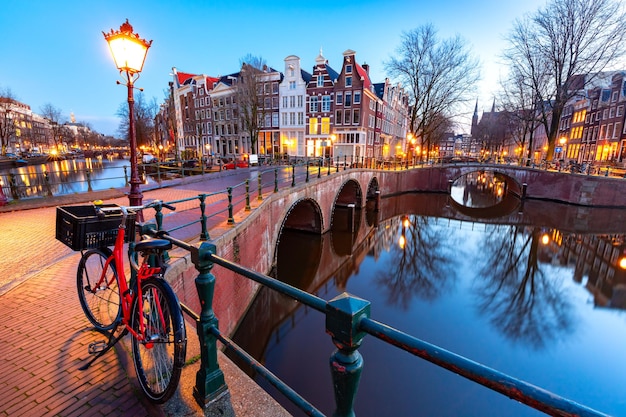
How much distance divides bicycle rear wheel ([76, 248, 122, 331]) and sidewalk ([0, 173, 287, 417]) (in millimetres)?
141

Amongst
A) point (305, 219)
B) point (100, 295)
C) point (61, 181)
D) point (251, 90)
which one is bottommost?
point (305, 219)

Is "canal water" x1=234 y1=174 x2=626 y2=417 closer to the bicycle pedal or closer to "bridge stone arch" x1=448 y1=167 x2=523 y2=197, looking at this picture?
the bicycle pedal

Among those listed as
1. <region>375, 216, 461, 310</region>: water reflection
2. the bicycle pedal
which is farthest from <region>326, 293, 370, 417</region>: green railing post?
<region>375, 216, 461, 310</region>: water reflection

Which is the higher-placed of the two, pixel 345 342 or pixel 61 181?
pixel 345 342

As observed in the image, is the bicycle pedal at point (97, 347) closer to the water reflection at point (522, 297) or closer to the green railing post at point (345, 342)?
the green railing post at point (345, 342)

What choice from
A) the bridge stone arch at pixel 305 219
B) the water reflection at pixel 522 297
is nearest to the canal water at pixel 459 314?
the water reflection at pixel 522 297

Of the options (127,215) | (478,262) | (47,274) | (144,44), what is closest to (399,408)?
(127,215)

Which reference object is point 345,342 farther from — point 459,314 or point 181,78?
point 181,78

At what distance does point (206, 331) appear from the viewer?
Answer: 6.64 ft

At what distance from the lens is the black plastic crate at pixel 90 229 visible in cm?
282

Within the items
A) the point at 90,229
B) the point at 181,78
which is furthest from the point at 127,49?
the point at 181,78

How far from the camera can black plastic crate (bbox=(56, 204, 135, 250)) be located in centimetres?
282

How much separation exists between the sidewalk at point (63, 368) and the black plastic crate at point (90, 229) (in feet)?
3.64

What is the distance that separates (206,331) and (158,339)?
427 mm
